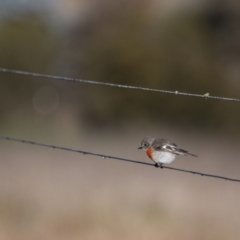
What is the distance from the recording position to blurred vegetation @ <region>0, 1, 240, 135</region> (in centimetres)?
2125

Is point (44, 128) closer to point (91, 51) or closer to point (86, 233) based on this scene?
point (91, 51)

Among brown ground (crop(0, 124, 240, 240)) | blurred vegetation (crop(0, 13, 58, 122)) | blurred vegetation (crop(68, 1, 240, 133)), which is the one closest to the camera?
brown ground (crop(0, 124, 240, 240))

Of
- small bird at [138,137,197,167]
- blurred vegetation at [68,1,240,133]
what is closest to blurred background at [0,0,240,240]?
blurred vegetation at [68,1,240,133]

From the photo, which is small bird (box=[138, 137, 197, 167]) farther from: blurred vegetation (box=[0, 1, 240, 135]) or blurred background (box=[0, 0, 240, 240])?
blurred vegetation (box=[0, 1, 240, 135])

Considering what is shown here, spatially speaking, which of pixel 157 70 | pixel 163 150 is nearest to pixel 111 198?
pixel 163 150

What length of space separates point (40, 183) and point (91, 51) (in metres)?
9.13

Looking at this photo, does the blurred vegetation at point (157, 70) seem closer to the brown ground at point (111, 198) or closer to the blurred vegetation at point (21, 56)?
the blurred vegetation at point (21, 56)

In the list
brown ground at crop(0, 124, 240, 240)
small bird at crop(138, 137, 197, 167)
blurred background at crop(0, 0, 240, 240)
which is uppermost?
blurred background at crop(0, 0, 240, 240)

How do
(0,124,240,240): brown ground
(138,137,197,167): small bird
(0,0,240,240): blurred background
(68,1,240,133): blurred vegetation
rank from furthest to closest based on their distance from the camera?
1. (68,1,240,133): blurred vegetation
2. (0,0,240,240): blurred background
3. (0,124,240,240): brown ground
4. (138,137,197,167): small bird

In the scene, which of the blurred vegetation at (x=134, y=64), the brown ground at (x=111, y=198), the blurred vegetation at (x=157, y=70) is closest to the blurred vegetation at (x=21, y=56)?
the blurred vegetation at (x=134, y=64)

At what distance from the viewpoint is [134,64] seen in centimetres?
2138

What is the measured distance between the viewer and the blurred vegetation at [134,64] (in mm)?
21250

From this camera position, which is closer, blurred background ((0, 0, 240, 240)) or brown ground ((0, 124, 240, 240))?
brown ground ((0, 124, 240, 240))

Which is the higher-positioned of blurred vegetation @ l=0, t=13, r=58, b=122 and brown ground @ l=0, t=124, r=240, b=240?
blurred vegetation @ l=0, t=13, r=58, b=122
